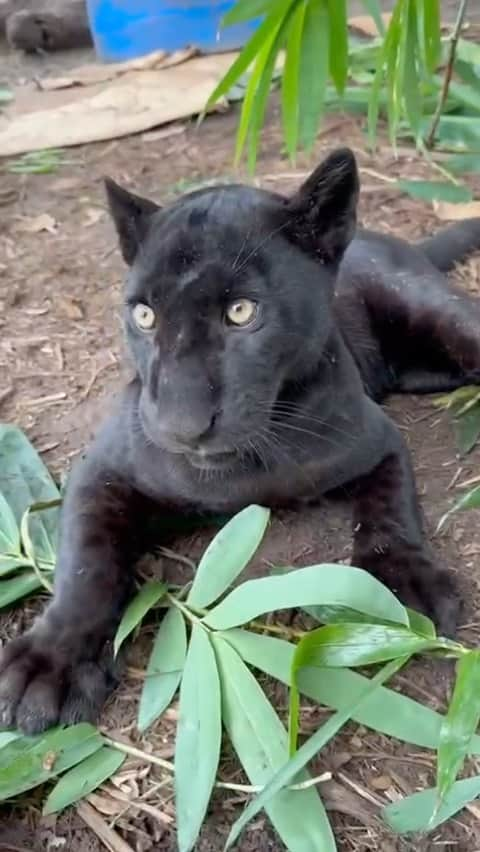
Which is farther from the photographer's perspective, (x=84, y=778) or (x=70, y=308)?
(x=70, y=308)

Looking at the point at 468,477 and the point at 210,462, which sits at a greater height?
the point at 210,462

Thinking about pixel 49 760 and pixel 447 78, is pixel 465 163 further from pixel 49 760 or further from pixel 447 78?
pixel 49 760

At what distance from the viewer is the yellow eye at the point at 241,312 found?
1.70 m

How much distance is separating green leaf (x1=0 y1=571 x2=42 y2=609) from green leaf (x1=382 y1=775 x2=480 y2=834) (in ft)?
2.32

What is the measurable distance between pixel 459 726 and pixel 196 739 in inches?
14.4

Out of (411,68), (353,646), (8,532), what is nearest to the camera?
(353,646)

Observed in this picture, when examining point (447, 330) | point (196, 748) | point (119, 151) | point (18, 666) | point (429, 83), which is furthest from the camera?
point (119, 151)

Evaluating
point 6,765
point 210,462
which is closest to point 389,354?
point 210,462

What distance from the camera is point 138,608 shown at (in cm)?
184

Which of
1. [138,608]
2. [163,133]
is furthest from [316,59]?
[163,133]

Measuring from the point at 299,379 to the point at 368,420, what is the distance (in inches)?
8.3

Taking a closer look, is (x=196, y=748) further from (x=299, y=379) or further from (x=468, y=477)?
(x=468, y=477)

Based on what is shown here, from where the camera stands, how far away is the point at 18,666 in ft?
5.61

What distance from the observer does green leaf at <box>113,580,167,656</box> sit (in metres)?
1.78
